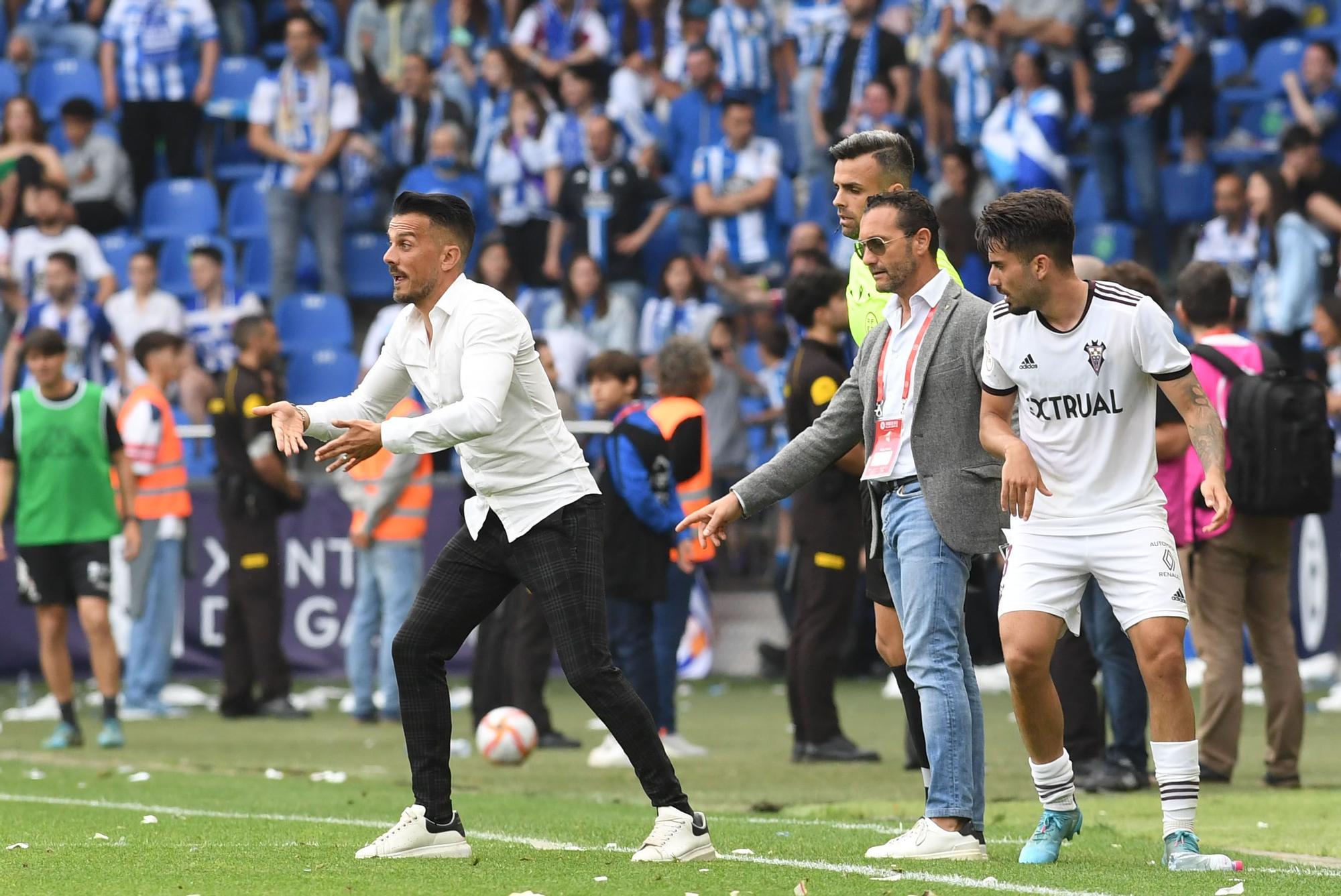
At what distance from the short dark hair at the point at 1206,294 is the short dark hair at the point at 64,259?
1126 cm

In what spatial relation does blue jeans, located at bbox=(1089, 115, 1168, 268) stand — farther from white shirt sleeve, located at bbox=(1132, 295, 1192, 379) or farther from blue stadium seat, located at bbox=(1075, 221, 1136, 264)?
white shirt sleeve, located at bbox=(1132, 295, 1192, 379)

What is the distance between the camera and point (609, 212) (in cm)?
1917

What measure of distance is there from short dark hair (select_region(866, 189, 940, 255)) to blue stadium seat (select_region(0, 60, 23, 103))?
16724mm

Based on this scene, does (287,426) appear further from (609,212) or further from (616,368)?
(609,212)

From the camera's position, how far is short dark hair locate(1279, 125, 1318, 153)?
55.3ft

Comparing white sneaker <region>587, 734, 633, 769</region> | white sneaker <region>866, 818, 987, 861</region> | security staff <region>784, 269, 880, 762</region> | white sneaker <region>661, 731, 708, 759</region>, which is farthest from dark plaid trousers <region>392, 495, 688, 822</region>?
white sneaker <region>661, 731, 708, 759</region>

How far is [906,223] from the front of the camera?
6.46 m

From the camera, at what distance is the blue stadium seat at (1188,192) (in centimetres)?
1856

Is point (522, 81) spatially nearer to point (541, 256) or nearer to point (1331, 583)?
point (541, 256)

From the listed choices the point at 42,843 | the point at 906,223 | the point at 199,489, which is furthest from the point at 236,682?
the point at 906,223

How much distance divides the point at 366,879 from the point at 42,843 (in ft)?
5.68

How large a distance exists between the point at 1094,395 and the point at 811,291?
3.97 m

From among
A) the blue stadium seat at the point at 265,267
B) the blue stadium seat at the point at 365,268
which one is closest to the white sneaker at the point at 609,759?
the blue stadium seat at the point at 365,268

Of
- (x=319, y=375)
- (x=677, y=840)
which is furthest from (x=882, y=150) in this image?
(x=319, y=375)
